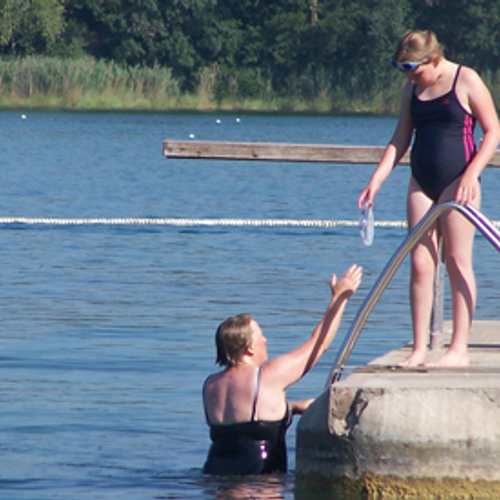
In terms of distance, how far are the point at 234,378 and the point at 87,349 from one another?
3.69 metres

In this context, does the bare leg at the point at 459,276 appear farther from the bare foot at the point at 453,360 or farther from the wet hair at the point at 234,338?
the wet hair at the point at 234,338

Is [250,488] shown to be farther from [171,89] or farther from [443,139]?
[171,89]

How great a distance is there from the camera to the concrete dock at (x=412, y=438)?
5227 mm

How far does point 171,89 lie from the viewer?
61156mm

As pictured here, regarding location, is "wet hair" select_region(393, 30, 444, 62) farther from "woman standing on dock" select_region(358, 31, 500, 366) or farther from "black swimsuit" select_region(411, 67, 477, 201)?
"black swimsuit" select_region(411, 67, 477, 201)

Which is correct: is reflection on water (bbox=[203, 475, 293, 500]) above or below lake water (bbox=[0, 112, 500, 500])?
above

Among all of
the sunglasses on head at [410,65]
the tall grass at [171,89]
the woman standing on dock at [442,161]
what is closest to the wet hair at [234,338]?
the woman standing on dock at [442,161]

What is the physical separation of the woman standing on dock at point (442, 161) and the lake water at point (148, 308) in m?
1.06

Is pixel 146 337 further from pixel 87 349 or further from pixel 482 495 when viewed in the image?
pixel 482 495

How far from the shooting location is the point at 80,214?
2056 cm

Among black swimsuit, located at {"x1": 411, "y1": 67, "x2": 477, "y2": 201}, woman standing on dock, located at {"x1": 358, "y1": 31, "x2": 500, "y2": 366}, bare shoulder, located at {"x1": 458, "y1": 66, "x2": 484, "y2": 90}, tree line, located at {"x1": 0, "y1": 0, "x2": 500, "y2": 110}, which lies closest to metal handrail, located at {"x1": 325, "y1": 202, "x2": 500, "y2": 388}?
woman standing on dock, located at {"x1": 358, "y1": 31, "x2": 500, "y2": 366}

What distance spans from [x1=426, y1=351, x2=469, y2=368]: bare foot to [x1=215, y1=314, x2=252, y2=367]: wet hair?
796 mm

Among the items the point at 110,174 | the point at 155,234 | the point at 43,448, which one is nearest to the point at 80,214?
the point at 155,234

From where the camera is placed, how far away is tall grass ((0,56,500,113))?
57.0 meters
